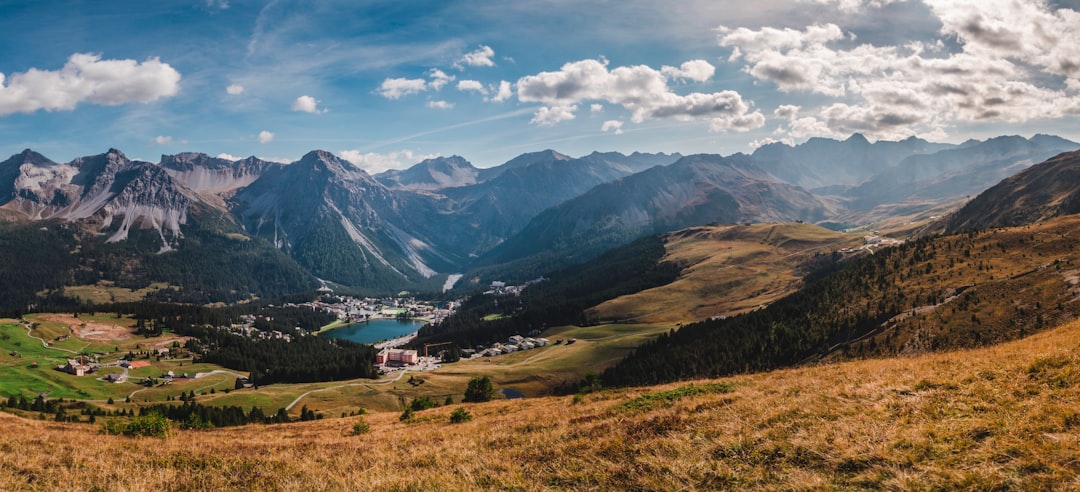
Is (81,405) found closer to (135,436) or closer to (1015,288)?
(135,436)

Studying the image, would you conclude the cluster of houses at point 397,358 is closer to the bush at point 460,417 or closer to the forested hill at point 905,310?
the forested hill at point 905,310

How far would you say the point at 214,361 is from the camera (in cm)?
19088

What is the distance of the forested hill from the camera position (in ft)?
198

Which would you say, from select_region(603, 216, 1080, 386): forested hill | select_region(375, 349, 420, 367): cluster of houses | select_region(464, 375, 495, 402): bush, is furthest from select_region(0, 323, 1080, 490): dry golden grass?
select_region(375, 349, 420, 367): cluster of houses

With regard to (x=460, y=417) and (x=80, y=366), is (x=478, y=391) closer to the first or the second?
(x=460, y=417)

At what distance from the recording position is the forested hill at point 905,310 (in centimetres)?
6022

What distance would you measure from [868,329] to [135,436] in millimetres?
93700

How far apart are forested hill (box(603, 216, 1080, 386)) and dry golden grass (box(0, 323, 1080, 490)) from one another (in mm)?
35322

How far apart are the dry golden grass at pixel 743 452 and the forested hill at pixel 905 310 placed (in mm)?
35322

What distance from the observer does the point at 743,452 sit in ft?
41.4

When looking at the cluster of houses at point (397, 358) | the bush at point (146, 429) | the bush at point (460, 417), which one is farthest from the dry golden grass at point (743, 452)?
the cluster of houses at point (397, 358)

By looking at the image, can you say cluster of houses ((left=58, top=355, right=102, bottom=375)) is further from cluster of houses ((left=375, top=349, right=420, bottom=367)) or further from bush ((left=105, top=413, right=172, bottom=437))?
bush ((left=105, top=413, right=172, bottom=437))

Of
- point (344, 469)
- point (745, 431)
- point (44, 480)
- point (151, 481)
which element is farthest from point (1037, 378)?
point (44, 480)

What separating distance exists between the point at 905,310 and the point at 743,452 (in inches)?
3426
